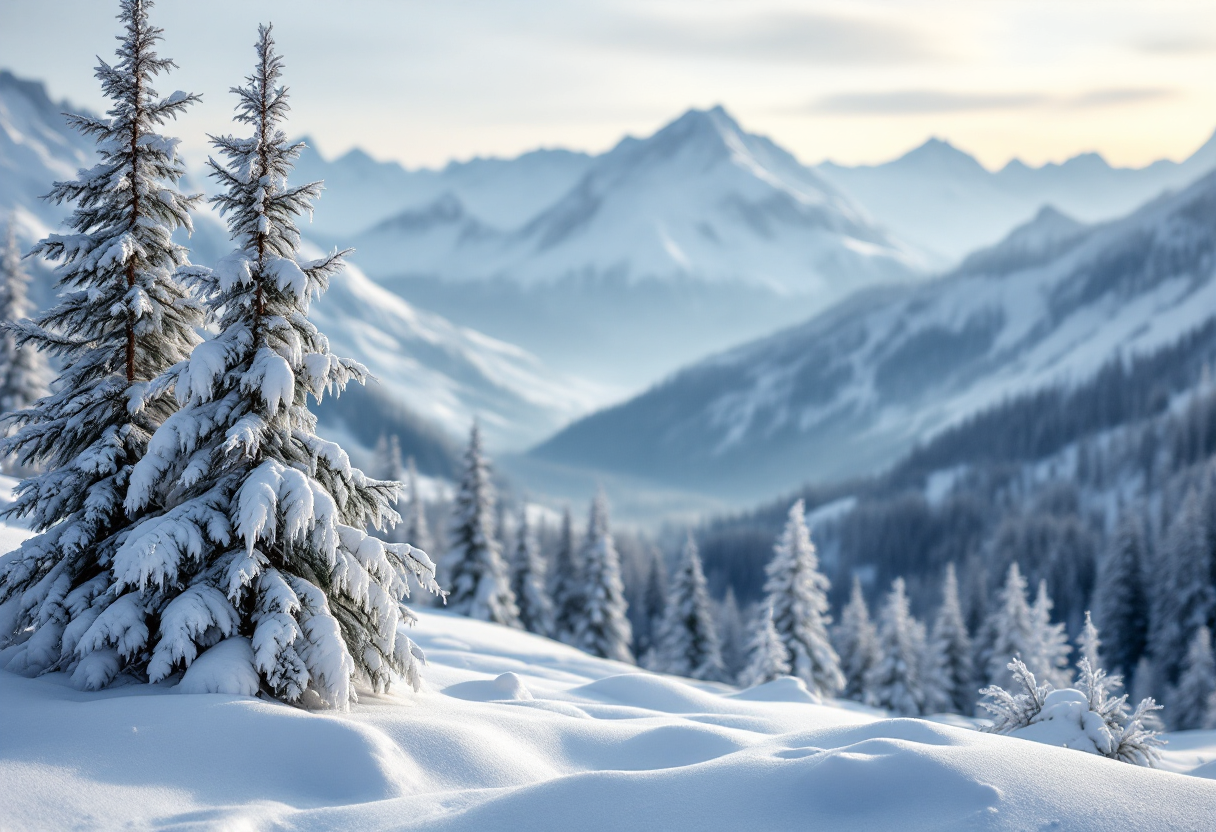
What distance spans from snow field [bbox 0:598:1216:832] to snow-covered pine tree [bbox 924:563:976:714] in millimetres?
38798

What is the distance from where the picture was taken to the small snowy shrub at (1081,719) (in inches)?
482

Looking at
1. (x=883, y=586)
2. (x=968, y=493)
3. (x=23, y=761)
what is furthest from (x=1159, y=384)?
(x=23, y=761)

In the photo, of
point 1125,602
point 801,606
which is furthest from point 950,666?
point 1125,602

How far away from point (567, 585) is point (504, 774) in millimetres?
42724

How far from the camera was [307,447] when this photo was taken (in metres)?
11.8

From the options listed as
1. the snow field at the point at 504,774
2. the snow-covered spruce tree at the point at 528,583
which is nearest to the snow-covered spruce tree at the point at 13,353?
the snow-covered spruce tree at the point at 528,583

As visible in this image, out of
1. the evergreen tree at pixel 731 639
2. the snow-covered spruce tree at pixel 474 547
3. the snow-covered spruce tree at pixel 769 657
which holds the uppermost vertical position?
the snow-covered spruce tree at pixel 474 547

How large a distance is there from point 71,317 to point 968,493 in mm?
143976

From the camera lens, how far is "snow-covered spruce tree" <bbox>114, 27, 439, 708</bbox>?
10422 mm

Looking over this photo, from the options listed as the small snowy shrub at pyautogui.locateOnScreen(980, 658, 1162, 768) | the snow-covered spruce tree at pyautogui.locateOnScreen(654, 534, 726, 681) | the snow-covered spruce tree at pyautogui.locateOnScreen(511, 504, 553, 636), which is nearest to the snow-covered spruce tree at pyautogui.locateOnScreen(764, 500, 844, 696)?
the snow-covered spruce tree at pyautogui.locateOnScreen(654, 534, 726, 681)

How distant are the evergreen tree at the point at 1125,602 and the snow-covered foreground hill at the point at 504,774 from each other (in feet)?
189

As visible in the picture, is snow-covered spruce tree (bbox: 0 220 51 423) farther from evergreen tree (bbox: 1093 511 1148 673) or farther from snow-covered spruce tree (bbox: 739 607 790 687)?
evergreen tree (bbox: 1093 511 1148 673)

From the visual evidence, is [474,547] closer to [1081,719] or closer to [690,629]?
[690,629]

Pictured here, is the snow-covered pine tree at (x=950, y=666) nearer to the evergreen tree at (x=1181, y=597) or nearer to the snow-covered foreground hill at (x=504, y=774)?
the evergreen tree at (x=1181, y=597)
